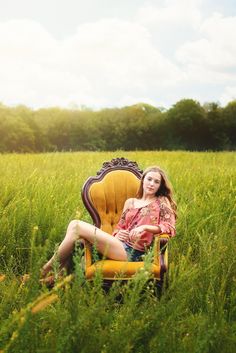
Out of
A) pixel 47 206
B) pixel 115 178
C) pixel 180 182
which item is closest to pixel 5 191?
pixel 47 206

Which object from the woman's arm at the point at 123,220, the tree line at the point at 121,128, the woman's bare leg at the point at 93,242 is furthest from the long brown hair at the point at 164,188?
the tree line at the point at 121,128

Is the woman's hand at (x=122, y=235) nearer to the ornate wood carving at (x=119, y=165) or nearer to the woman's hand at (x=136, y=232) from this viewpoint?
the woman's hand at (x=136, y=232)

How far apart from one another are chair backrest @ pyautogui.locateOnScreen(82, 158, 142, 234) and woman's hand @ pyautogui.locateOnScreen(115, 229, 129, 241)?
0.36m

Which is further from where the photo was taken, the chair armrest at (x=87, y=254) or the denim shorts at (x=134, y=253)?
the denim shorts at (x=134, y=253)

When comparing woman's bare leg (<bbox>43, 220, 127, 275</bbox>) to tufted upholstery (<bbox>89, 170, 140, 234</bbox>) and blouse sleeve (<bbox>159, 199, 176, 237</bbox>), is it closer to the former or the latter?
blouse sleeve (<bbox>159, 199, 176, 237</bbox>)

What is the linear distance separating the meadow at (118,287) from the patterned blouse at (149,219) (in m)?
0.32

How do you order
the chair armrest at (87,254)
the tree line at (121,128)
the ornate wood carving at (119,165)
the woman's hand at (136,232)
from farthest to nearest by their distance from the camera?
the tree line at (121,128) → the ornate wood carving at (119,165) → the woman's hand at (136,232) → the chair armrest at (87,254)

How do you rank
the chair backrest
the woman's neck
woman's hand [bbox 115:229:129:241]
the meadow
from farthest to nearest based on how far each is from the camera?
the chair backrest < the woman's neck < woman's hand [bbox 115:229:129:241] < the meadow

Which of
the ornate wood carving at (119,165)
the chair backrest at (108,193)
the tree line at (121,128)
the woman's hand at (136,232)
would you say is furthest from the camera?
the tree line at (121,128)

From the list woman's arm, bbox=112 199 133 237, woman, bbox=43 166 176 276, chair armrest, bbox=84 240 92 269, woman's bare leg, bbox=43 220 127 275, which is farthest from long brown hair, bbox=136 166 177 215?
chair armrest, bbox=84 240 92 269

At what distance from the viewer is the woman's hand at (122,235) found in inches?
168

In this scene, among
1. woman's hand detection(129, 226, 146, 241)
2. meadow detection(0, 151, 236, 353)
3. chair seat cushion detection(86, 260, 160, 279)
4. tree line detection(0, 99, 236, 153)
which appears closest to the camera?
meadow detection(0, 151, 236, 353)

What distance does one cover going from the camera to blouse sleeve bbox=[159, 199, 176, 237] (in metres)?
4.16

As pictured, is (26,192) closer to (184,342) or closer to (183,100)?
(184,342)
